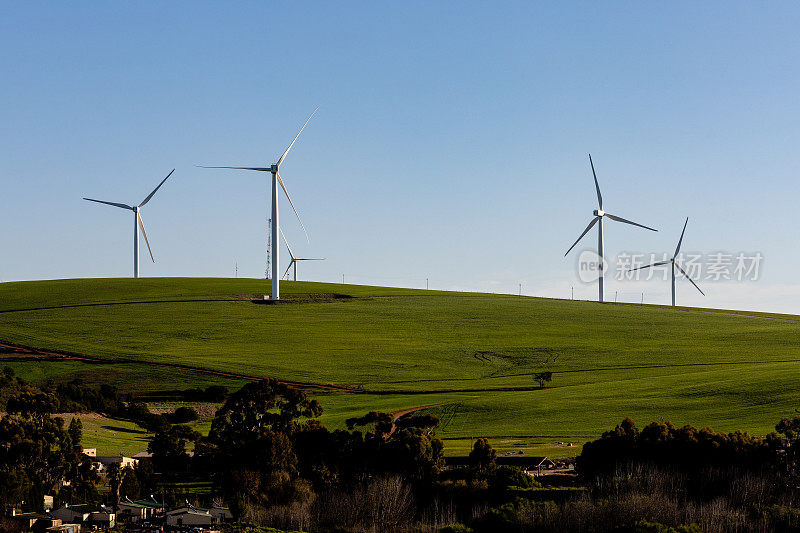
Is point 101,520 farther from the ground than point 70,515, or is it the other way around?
point 70,515

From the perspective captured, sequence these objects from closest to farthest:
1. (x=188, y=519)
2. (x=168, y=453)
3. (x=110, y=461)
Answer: (x=188, y=519) → (x=110, y=461) → (x=168, y=453)

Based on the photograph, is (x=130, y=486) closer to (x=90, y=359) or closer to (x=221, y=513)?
(x=221, y=513)

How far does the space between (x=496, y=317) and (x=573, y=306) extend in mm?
17558

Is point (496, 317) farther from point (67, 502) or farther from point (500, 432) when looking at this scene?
point (67, 502)

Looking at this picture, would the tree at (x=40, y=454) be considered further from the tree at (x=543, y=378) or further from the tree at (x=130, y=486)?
the tree at (x=543, y=378)

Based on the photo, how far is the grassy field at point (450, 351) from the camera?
76.9 meters

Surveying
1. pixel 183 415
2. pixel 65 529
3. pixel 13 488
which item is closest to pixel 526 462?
pixel 65 529

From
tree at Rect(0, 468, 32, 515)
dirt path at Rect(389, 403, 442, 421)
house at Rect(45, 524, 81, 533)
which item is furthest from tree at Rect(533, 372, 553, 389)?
house at Rect(45, 524, 81, 533)

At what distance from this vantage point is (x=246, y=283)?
516 ft

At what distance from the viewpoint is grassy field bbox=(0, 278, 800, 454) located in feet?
252

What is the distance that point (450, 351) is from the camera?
10544 cm

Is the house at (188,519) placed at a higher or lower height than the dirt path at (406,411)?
lower

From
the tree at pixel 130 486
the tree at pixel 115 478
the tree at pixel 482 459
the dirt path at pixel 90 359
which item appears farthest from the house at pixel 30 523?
the dirt path at pixel 90 359

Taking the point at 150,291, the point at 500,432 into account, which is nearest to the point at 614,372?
the point at 500,432
